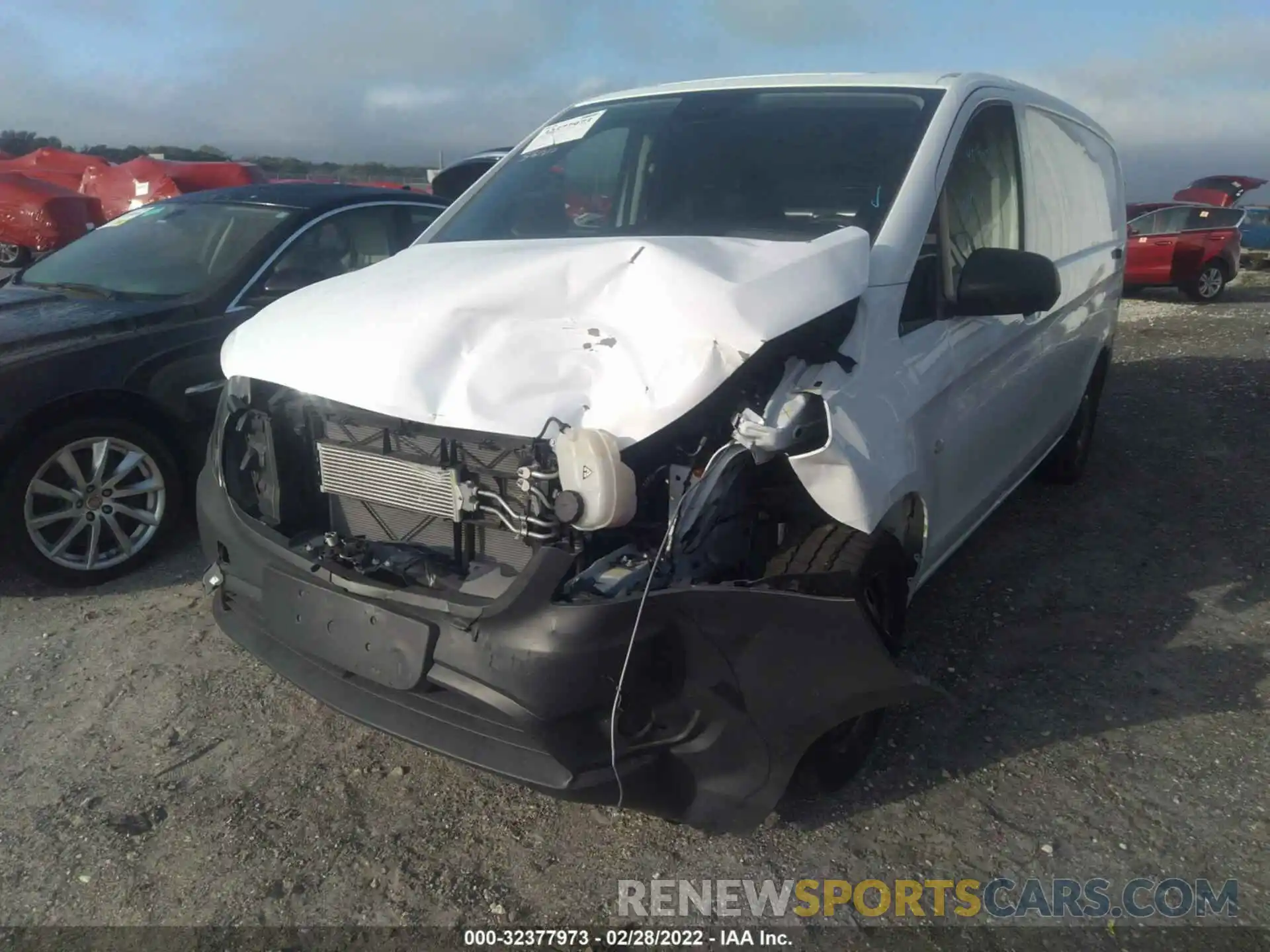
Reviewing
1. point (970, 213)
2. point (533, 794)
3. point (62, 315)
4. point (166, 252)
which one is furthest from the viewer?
point (166, 252)

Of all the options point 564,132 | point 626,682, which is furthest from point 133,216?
point 626,682

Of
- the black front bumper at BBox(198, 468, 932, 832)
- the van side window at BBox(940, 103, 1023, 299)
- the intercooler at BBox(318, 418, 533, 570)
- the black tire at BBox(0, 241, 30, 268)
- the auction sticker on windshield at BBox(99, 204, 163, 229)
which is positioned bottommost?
the black tire at BBox(0, 241, 30, 268)

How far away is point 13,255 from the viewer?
14.0 metres

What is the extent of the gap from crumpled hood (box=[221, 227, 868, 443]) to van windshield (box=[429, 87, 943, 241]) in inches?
16.1

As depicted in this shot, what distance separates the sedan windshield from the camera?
472 centimetres

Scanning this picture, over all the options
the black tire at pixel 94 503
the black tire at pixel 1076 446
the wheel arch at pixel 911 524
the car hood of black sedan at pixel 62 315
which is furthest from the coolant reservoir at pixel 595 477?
the black tire at pixel 1076 446

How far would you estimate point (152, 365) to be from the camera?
13.8ft

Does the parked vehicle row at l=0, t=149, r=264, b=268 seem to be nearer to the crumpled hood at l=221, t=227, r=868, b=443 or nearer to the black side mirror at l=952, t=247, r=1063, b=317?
the crumpled hood at l=221, t=227, r=868, b=443

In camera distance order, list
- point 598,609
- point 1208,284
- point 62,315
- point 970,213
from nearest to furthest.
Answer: point 598,609 < point 970,213 < point 62,315 < point 1208,284

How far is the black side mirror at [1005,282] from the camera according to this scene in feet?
9.80

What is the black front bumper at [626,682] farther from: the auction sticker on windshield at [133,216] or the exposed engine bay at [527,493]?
the auction sticker on windshield at [133,216]

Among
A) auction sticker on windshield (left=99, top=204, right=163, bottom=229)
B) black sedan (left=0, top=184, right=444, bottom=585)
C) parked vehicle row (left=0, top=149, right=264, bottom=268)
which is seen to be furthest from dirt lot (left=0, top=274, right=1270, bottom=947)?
parked vehicle row (left=0, top=149, right=264, bottom=268)

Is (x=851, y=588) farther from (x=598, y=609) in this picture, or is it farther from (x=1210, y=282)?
(x=1210, y=282)

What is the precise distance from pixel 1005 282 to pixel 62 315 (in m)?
3.88
